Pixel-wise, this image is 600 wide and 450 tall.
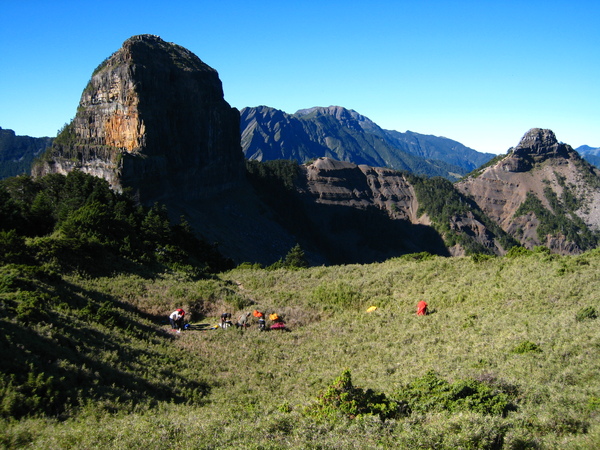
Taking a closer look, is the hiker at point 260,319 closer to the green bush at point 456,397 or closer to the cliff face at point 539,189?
the green bush at point 456,397

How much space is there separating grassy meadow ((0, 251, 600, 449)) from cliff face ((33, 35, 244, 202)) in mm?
40070

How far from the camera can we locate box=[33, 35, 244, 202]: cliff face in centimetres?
6650

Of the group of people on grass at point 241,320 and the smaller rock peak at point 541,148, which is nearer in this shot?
the group of people on grass at point 241,320

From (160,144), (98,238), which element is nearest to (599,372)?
(98,238)

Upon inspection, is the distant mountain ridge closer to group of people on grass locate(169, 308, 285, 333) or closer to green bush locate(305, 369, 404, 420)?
group of people on grass locate(169, 308, 285, 333)

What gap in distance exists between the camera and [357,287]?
30.2m

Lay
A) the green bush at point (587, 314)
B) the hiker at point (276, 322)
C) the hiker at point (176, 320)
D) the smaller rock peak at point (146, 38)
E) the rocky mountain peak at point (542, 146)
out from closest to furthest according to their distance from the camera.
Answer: the green bush at point (587, 314) → the hiker at point (176, 320) → the hiker at point (276, 322) → the smaller rock peak at point (146, 38) → the rocky mountain peak at point (542, 146)

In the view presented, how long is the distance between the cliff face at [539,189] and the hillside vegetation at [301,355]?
132 meters

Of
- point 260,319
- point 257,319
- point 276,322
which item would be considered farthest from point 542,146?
point 260,319

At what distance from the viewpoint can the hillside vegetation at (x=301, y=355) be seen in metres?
10.2

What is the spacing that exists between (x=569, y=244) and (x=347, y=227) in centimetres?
7597

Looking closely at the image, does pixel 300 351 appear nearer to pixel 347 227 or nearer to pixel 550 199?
pixel 347 227

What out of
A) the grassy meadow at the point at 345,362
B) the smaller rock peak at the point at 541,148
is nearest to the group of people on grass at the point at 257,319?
the grassy meadow at the point at 345,362

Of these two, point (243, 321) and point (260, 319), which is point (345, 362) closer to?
point (260, 319)
